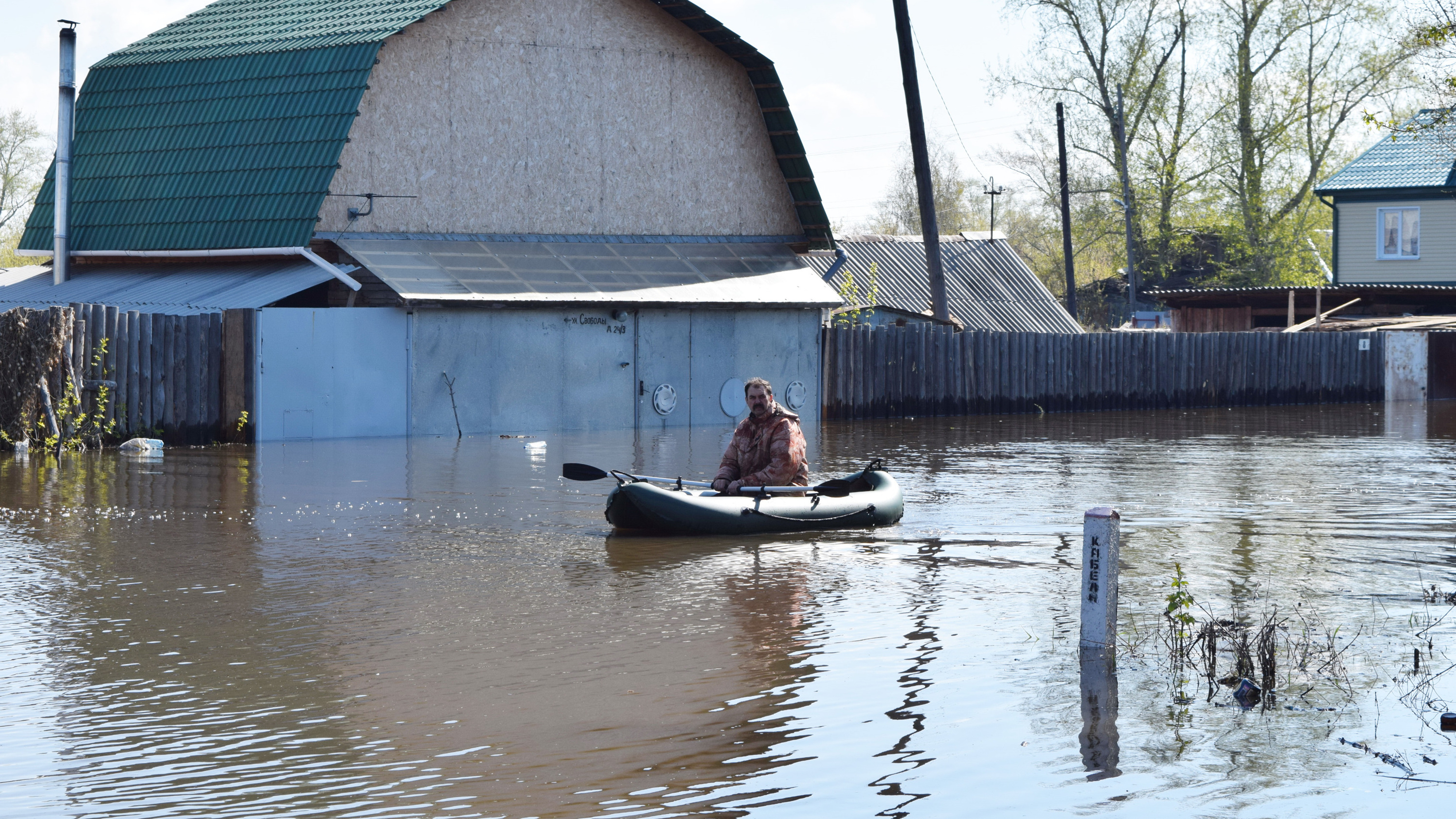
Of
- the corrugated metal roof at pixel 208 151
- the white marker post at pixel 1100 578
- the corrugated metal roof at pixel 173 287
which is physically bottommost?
the white marker post at pixel 1100 578

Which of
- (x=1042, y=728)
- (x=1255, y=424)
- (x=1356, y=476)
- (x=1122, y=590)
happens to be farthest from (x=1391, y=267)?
(x=1042, y=728)

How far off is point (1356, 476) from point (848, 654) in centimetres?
1253

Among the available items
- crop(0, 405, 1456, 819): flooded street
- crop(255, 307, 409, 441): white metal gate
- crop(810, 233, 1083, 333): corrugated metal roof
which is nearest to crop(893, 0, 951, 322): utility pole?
crop(255, 307, 409, 441): white metal gate

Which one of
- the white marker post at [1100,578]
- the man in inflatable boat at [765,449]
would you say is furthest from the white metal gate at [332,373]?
the white marker post at [1100,578]

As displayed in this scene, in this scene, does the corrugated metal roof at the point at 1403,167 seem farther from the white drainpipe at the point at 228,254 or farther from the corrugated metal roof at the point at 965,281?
the white drainpipe at the point at 228,254

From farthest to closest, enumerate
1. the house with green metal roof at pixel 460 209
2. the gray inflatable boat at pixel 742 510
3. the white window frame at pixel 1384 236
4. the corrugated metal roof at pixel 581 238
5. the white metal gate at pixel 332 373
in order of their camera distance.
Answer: the white window frame at pixel 1384 236 < the corrugated metal roof at pixel 581 238 < the house with green metal roof at pixel 460 209 < the white metal gate at pixel 332 373 < the gray inflatable boat at pixel 742 510

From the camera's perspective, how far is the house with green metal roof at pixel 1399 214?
46.6 meters

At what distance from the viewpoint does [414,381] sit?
86.7ft

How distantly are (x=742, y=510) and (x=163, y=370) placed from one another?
12.4 metres

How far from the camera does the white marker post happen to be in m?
9.22

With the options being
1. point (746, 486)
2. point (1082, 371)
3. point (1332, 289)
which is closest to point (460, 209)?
point (1082, 371)

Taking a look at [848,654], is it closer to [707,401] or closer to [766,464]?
[766,464]

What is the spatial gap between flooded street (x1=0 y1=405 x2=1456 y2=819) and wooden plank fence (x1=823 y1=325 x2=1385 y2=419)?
45.2 feet

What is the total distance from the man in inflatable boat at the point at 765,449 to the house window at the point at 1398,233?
122 feet
